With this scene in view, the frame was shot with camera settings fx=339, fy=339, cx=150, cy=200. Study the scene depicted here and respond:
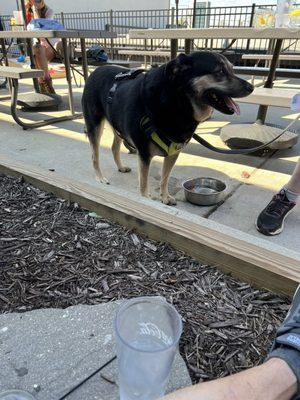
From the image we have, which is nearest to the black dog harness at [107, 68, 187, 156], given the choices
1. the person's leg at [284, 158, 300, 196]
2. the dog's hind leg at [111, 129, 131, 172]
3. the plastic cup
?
the dog's hind leg at [111, 129, 131, 172]

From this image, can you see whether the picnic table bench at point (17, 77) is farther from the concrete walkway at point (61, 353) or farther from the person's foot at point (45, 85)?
the concrete walkway at point (61, 353)

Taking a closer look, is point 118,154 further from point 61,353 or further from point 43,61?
point 43,61

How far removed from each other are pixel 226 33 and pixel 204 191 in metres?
1.85

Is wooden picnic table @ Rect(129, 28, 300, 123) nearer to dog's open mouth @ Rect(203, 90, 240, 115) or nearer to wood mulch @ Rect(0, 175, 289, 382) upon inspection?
dog's open mouth @ Rect(203, 90, 240, 115)

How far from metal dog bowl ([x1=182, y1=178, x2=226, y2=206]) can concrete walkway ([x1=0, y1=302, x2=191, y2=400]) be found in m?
1.45

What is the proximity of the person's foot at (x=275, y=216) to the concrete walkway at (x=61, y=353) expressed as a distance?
1370 millimetres

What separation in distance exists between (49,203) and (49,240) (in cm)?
39

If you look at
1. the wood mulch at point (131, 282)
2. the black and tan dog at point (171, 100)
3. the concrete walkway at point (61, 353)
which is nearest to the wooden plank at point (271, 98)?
the black and tan dog at point (171, 100)

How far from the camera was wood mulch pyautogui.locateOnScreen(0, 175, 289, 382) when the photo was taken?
1383 mm

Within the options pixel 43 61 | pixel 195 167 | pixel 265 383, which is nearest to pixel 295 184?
pixel 195 167

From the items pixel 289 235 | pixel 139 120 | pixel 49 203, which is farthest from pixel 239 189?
pixel 49 203

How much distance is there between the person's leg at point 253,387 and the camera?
2.64ft

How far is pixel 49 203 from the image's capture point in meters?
2.29

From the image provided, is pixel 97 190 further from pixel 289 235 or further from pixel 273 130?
pixel 273 130
